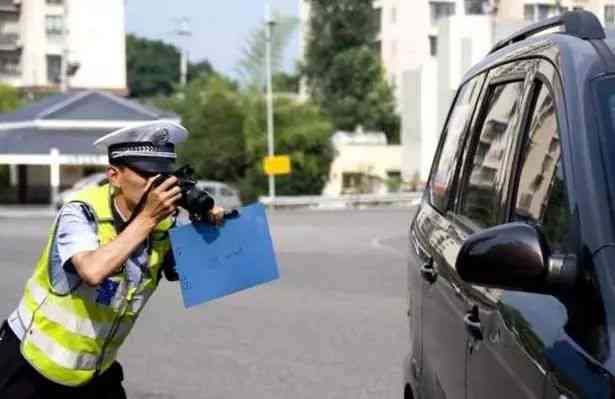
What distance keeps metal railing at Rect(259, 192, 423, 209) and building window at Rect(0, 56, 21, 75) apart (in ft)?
118

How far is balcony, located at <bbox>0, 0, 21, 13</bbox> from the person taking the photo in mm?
82506

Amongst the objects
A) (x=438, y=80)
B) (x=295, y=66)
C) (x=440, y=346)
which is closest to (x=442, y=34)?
(x=438, y=80)

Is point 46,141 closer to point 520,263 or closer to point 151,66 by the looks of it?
point 520,263

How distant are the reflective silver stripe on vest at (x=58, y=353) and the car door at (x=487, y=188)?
1.25m

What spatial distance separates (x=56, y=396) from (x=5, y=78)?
275 feet

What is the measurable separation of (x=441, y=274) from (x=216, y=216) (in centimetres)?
78

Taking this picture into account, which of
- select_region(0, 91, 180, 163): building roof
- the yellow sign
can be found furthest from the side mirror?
select_region(0, 91, 180, 163): building roof

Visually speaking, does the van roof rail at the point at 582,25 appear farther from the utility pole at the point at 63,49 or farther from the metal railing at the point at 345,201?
the utility pole at the point at 63,49

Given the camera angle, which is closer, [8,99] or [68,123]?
[68,123]

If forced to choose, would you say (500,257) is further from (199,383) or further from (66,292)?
(199,383)

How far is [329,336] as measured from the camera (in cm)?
1167

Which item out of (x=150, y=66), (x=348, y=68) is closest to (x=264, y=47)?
(x=348, y=68)

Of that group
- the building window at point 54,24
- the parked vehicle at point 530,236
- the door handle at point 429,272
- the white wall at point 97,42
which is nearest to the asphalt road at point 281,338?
the door handle at point 429,272

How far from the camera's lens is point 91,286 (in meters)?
4.37
